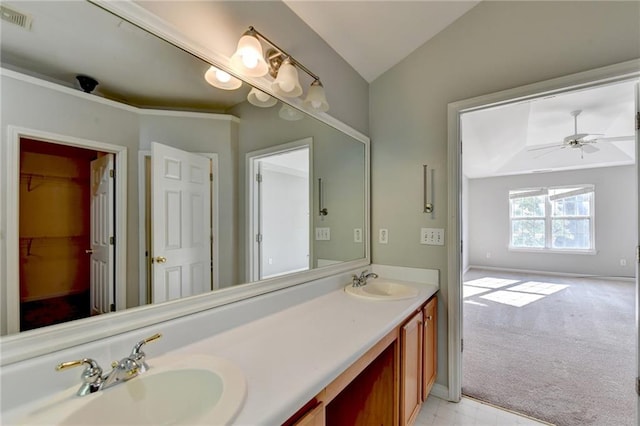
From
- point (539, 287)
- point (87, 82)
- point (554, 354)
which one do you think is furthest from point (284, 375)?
point (539, 287)

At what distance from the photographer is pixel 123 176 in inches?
36.1

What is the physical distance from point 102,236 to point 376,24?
185 cm

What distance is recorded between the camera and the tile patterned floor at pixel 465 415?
5.43ft

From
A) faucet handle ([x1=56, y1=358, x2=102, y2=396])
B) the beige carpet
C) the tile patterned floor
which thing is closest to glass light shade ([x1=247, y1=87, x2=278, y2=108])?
faucet handle ([x1=56, y1=358, x2=102, y2=396])

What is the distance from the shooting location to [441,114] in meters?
1.88

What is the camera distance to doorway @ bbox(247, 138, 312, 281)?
4.56ft

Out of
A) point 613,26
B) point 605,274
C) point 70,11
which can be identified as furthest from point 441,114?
point 605,274

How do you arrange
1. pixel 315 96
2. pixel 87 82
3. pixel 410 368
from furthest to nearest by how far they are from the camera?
pixel 315 96 → pixel 410 368 → pixel 87 82

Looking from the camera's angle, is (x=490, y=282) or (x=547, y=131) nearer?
(x=547, y=131)

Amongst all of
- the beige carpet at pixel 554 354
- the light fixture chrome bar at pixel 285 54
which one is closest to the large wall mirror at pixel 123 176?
the light fixture chrome bar at pixel 285 54

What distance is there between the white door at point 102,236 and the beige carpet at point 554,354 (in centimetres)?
228

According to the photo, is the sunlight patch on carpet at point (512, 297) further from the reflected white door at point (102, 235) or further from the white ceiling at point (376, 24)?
the reflected white door at point (102, 235)

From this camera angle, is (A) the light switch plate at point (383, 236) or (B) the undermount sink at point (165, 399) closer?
(B) the undermount sink at point (165, 399)

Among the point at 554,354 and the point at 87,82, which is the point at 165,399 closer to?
the point at 87,82
